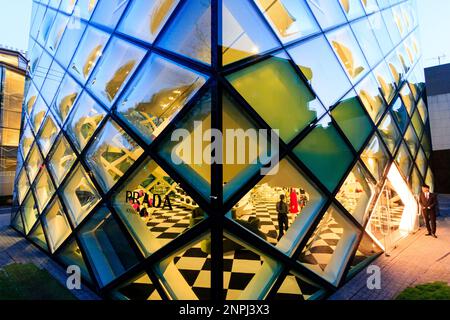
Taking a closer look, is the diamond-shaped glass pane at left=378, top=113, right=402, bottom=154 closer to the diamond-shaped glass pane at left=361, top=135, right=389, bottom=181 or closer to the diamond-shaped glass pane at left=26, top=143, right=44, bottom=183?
the diamond-shaped glass pane at left=361, top=135, right=389, bottom=181

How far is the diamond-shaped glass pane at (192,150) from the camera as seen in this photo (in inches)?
139

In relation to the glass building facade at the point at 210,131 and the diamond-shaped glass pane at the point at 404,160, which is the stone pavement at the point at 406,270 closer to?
the glass building facade at the point at 210,131

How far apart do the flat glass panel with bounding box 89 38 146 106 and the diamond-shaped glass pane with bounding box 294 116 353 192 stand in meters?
3.56

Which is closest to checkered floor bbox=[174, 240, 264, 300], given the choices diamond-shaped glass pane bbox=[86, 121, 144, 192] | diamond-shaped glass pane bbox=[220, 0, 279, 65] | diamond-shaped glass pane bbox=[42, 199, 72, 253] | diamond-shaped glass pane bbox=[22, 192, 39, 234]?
diamond-shaped glass pane bbox=[86, 121, 144, 192]

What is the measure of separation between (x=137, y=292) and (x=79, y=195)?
298cm

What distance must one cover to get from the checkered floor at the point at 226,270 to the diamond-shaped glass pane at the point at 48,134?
5280 millimetres

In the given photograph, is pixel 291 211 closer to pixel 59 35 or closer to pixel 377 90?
pixel 377 90

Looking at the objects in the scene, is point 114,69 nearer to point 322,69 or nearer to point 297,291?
point 322,69

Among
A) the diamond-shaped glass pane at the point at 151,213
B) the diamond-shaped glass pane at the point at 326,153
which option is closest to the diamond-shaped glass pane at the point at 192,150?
the diamond-shaped glass pane at the point at 151,213

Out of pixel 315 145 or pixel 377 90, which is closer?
pixel 315 145

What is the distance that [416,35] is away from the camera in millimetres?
11219

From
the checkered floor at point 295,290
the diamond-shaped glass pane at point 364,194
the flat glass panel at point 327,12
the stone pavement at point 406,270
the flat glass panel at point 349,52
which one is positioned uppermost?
the flat glass panel at point 327,12
